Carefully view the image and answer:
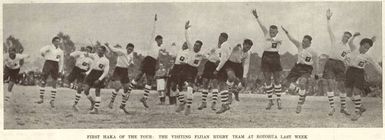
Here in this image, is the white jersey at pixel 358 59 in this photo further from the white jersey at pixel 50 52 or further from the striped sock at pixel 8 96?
the striped sock at pixel 8 96

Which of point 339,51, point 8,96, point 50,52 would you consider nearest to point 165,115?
point 50,52

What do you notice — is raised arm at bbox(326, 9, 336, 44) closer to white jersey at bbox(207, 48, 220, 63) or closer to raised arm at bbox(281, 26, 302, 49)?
raised arm at bbox(281, 26, 302, 49)

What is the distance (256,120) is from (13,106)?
3.34 ft

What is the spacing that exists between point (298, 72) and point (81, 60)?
918 millimetres

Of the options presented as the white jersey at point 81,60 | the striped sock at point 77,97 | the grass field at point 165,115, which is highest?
the white jersey at point 81,60

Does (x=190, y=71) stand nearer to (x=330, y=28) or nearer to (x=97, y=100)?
(x=97, y=100)

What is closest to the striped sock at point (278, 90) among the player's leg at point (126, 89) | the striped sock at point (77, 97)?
the player's leg at point (126, 89)

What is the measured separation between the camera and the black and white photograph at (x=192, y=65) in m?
3.98

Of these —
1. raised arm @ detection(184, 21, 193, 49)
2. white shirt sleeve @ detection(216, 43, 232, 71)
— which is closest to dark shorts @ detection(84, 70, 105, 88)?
raised arm @ detection(184, 21, 193, 49)

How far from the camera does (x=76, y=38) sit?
400 centimetres

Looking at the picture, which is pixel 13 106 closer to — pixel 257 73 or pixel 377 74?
pixel 257 73

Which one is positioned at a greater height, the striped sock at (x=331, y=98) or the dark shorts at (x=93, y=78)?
the dark shorts at (x=93, y=78)
